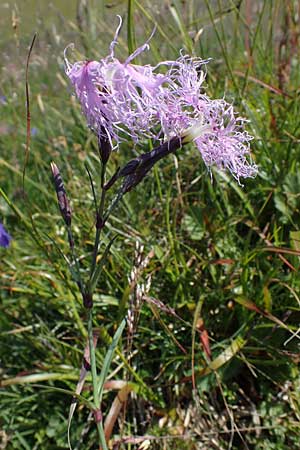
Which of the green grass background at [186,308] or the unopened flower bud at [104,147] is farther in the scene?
the green grass background at [186,308]

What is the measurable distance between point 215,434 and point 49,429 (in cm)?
43

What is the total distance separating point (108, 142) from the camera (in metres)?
0.86

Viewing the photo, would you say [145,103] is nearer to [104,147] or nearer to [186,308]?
[104,147]

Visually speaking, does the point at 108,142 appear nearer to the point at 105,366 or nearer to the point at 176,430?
the point at 105,366

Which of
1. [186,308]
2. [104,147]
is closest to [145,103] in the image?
[104,147]

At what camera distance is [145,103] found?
757 mm

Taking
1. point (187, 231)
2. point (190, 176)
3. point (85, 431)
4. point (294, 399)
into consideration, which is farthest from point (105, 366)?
point (190, 176)

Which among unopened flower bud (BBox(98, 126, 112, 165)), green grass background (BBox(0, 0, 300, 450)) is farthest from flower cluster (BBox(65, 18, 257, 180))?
green grass background (BBox(0, 0, 300, 450))

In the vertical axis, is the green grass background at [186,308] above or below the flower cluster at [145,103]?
below

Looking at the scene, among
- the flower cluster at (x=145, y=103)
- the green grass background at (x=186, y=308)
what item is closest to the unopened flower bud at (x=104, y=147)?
the flower cluster at (x=145, y=103)

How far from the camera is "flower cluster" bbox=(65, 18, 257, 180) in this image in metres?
0.73

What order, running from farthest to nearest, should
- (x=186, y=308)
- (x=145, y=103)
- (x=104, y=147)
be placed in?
(x=186, y=308) → (x=104, y=147) → (x=145, y=103)

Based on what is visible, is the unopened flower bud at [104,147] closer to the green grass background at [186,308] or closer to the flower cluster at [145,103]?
the flower cluster at [145,103]

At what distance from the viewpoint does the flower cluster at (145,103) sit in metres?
0.73
